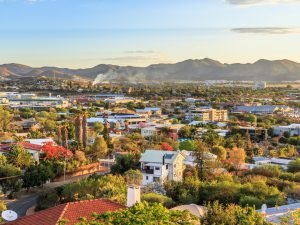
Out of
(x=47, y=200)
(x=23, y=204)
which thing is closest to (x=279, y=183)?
(x=47, y=200)

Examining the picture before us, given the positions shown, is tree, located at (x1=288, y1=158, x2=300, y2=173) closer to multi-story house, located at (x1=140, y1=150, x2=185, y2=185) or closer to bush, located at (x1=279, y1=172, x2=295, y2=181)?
bush, located at (x1=279, y1=172, x2=295, y2=181)

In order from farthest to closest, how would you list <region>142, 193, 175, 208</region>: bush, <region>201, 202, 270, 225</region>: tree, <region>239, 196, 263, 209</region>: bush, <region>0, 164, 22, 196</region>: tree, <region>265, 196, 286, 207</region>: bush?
<region>0, 164, 22, 196</region>: tree → <region>265, 196, 286, 207</region>: bush → <region>239, 196, 263, 209</region>: bush → <region>142, 193, 175, 208</region>: bush → <region>201, 202, 270, 225</region>: tree

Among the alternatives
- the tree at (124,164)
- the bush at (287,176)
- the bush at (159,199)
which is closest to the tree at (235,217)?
the bush at (159,199)

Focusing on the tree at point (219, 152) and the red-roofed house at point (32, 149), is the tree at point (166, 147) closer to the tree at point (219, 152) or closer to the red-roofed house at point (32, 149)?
the tree at point (219, 152)

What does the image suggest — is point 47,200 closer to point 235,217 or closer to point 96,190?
point 96,190

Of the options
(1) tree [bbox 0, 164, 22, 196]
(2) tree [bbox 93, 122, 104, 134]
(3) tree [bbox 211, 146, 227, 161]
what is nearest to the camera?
(1) tree [bbox 0, 164, 22, 196]

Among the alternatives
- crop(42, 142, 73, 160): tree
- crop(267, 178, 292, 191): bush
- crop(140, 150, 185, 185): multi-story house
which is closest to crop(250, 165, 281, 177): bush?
crop(267, 178, 292, 191): bush
